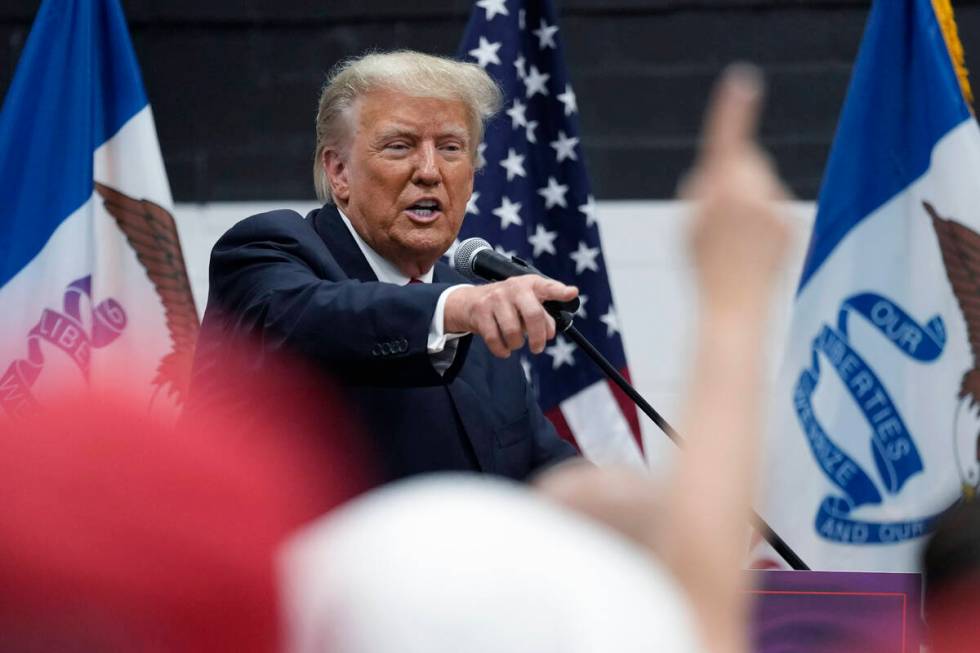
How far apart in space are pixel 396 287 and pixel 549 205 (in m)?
1.67

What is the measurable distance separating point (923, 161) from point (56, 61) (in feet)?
6.32

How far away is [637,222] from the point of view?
4203mm

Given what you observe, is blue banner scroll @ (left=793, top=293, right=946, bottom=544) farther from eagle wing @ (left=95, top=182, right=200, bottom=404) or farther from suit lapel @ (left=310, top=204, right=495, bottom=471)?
eagle wing @ (left=95, top=182, right=200, bottom=404)

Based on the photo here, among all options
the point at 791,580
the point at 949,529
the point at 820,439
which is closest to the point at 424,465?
the point at 791,580

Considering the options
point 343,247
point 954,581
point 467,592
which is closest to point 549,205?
point 343,247

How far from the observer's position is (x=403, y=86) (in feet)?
8.59

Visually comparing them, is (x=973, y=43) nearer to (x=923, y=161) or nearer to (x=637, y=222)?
(x=923, y=161)

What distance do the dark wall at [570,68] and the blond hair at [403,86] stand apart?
1533 mm

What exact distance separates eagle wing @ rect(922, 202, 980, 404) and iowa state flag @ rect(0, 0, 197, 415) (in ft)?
5.36

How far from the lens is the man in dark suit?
2.16 meters

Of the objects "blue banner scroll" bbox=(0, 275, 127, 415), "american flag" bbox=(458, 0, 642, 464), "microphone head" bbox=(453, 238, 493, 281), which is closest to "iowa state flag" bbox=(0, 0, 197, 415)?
"blue banner scroll" bbox=(0, 275, 127, 415)

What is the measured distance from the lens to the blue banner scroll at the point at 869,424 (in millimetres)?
3492

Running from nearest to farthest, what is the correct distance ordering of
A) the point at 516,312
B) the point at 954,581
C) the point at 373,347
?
the point at 954,581, the point at 516,312, the point at 373,347

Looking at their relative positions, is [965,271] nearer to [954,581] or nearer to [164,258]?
[164,258]
